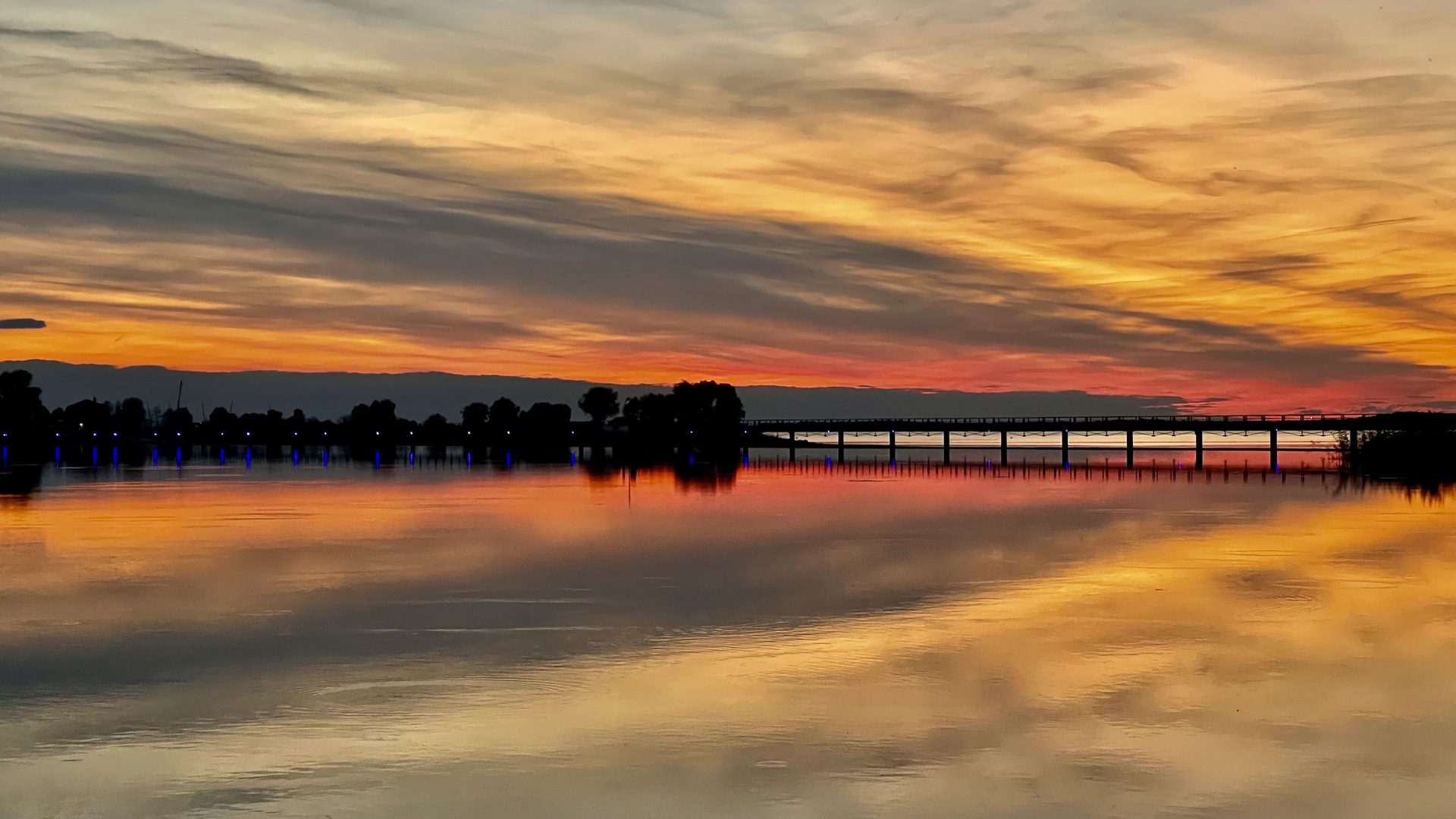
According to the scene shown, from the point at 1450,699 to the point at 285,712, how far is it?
1592 centimetres

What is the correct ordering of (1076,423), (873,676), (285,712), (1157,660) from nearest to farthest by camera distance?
(285,712) → (873,676) → (1157,660) → (1076,423)

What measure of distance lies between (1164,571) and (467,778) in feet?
84.6

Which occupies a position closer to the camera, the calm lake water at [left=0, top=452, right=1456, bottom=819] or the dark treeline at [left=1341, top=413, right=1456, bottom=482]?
the calm lake water at [left=0, top=452, right=1456, bottom=819]

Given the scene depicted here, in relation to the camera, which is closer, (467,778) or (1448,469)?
(467,778)

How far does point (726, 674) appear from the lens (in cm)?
2183

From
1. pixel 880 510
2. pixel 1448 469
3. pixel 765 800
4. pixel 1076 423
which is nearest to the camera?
pixel 765 800

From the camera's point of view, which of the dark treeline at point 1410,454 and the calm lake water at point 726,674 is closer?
the calm lake water at point 726,674

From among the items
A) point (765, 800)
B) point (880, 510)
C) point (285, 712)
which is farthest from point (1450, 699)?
point (880, 510)

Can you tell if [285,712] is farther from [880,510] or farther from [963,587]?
[880,510]

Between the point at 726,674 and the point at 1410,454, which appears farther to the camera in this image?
the point at 1410,454

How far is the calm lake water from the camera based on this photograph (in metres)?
15.2

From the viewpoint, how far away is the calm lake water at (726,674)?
15.2 meters

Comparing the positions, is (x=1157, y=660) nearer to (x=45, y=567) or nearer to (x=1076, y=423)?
(x=45, y=567)

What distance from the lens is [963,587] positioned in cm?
3344
